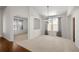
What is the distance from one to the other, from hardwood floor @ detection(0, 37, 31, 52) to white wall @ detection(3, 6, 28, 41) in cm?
10

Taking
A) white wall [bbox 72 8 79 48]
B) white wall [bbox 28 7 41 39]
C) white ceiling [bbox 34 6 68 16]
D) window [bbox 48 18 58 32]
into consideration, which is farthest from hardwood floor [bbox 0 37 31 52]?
white wall [bbox 72 8 79 48]

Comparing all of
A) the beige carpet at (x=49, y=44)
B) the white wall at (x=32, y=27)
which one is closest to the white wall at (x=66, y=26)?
the beige carpet at (x=49, y=44)

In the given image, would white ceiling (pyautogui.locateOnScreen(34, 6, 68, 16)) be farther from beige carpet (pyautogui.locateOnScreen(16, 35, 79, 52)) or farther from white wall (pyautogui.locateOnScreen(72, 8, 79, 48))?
beige carpet (pyautogui.locateOnScreen(16, 35, 79, 52))

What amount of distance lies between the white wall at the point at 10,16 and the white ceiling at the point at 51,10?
269 millimetres

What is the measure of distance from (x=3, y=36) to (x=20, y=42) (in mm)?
363

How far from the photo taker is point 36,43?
1.83 metres

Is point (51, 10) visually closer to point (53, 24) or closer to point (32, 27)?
point (53, 24)

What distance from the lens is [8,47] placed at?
181 centimetres

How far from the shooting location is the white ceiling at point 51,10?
177 cm

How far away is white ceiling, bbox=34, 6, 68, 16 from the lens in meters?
1.77

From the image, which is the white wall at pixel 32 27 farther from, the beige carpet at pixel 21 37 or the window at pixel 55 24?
the window at pixel 55 24

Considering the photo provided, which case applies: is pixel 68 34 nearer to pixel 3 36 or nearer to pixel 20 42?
pixel 20 42
